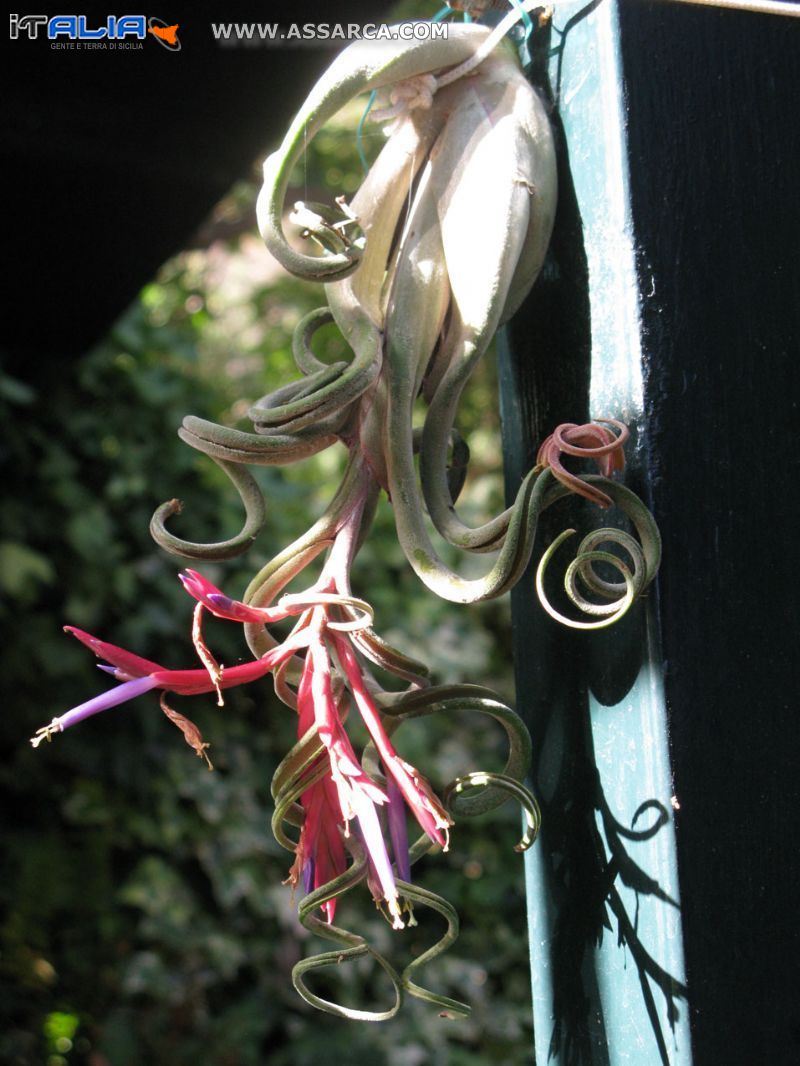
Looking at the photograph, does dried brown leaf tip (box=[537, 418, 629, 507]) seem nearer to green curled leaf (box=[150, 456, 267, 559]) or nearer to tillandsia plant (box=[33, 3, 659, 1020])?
tillandsia plant (box=[33, 3, 659, 1020])

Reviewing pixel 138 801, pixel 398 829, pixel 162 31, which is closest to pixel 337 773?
pixel 398 829

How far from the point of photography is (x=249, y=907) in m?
2.12

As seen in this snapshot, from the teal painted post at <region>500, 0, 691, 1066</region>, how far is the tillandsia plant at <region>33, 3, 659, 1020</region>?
23 millimetres

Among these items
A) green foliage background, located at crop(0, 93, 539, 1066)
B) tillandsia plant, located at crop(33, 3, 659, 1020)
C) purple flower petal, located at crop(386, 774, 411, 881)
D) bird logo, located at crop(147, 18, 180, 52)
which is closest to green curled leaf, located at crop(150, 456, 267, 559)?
tillandsia plant, located at crop(33, 3, 659, 1020)

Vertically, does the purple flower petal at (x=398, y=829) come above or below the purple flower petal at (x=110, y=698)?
below

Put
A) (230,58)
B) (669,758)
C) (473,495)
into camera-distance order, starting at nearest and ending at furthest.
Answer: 1. (669,758)
2. (230,58)
3. (473,495)

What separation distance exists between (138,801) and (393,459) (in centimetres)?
168

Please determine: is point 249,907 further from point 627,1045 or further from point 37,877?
point 627,1045

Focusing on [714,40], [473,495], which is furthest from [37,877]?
[714,40]

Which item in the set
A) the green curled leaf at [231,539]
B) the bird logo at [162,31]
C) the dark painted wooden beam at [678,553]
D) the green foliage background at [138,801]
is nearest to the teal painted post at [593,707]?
the dark painted wooden beam at [678,553]

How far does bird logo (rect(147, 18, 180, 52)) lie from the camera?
1.14 m

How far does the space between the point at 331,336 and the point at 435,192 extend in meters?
2.33

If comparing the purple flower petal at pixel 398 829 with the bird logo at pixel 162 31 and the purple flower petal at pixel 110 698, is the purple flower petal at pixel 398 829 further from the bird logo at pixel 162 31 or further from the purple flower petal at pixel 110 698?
the bird logo at pixel 162 31

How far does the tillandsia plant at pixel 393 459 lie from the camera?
0.50 m
